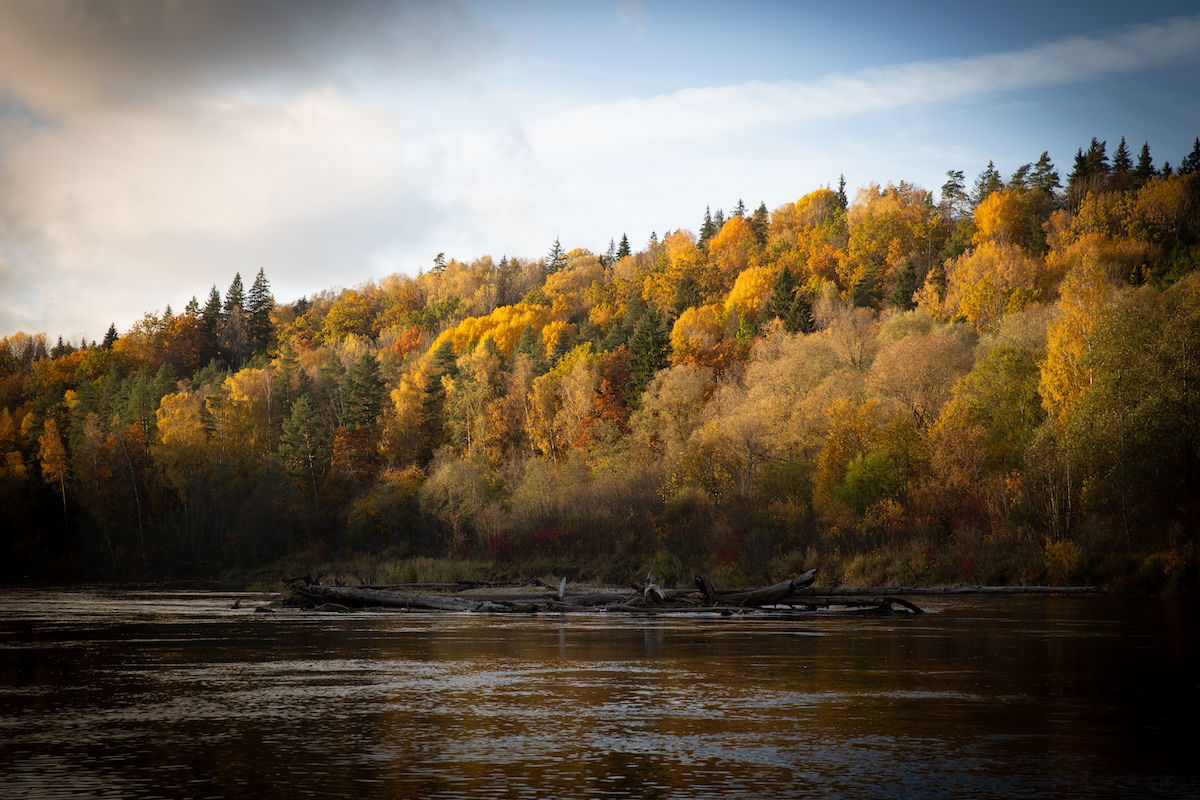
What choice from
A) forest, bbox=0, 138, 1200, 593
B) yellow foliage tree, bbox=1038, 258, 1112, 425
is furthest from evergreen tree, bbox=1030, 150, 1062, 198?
yellow foliage tree, bbox=1038, 258, 1112, 425

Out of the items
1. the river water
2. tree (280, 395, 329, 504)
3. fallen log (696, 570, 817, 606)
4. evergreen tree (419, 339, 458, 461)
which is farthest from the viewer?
evergreen tree (419, 339, 458, 461)

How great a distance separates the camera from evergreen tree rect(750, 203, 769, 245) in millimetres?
175988

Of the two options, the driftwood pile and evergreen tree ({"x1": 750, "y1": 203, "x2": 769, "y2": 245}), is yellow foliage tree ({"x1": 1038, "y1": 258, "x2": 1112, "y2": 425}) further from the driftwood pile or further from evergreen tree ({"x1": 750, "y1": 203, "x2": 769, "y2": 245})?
evergreen tree ({"x1": 750, "y1": 203, "x2": 769, "y2": 245})

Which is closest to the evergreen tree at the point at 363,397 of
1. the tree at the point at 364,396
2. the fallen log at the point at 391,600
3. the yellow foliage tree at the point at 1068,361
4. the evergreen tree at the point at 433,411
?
the tree at the point at 364,396

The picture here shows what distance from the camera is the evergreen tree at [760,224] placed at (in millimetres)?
175988

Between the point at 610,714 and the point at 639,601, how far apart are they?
26.3 meters

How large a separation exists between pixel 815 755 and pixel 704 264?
148m

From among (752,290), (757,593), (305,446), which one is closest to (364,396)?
(305,446)

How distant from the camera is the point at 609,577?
6906 cm

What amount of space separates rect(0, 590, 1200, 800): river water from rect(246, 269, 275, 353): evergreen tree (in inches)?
6116

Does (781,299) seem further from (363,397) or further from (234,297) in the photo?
(234,297)

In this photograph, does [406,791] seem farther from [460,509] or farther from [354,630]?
[460,509]

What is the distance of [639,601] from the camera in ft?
143

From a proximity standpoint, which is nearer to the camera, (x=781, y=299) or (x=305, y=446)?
(x=305, y=446)
